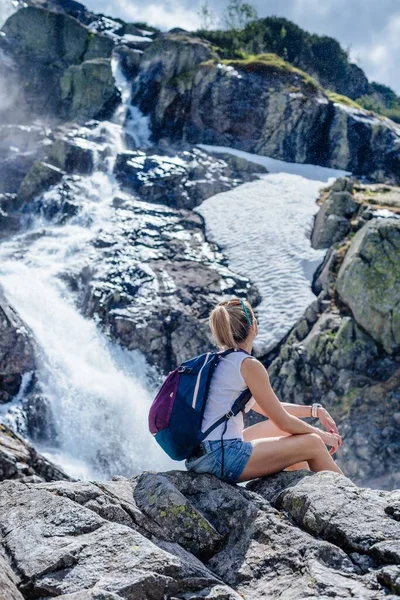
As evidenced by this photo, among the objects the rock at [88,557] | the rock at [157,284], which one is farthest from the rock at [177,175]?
the rock at [88,557]

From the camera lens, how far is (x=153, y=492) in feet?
15.7

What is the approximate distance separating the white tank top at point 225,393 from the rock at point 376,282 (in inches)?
538

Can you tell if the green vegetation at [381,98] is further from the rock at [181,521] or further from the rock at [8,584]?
the rock at [8,584]

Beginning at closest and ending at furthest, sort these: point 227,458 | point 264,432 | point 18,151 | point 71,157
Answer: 1. point 227,458
2. point 264,432
3. point 71,157
4. point 18,151

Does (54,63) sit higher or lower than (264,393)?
higher

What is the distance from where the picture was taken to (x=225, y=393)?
5164 millimetres

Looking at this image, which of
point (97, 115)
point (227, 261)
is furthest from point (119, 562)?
point (97, 115)

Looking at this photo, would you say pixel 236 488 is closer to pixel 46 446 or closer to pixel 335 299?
pixel 46 446

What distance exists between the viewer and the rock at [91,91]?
136ft

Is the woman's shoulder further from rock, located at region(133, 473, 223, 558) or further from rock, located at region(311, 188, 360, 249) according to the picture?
rock, located at region(311, 188, 360, 249)

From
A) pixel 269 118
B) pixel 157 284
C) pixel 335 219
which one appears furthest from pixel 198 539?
pixel 269 118

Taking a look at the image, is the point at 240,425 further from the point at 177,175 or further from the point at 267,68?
the point at 267,68

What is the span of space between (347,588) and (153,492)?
1.84 metres

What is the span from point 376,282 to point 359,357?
255 cm
